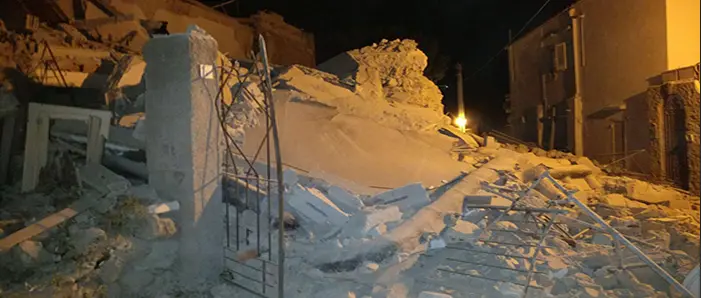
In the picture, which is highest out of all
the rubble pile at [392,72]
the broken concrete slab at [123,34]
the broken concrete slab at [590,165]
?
the broken concrete slab at [123,34]

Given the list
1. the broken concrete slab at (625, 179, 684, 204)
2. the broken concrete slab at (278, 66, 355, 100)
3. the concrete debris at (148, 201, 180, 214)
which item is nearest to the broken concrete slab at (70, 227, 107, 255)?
the concrete debris at (148, 201, 180, 214)

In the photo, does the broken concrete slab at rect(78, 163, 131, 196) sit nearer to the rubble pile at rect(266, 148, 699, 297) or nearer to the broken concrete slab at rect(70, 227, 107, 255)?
the broken concrete slab at rect(70, 227, 107, 255)

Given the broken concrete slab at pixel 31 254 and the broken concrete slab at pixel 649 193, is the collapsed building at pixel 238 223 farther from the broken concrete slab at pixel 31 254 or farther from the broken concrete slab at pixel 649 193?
the broken concrete slab at pixel 649 193

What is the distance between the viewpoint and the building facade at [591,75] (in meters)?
12.7

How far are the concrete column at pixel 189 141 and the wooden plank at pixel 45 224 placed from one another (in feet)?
2.35

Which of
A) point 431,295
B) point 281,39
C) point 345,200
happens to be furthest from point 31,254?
point 281,39

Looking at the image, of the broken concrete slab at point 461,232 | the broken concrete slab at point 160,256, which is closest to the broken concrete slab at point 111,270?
the broken concrete slab at point 160,256

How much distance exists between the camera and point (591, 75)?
16234 millimetres

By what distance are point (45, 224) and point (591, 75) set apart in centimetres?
1624

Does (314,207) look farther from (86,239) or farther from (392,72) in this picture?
(392,72)

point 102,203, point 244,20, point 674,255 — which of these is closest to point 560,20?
point 244,20

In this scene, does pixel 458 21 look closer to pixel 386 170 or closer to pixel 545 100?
pixel 545 100

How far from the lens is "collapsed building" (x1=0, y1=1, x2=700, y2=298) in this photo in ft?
14.1

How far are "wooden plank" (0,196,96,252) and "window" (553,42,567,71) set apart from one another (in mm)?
16518
